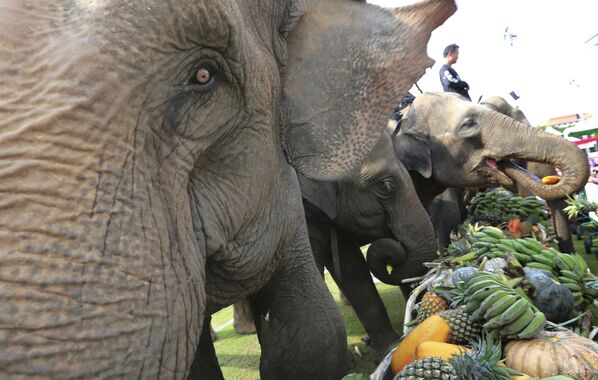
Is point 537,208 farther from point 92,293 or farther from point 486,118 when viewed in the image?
point 92,293

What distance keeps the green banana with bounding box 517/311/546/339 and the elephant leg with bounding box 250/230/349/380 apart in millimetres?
613

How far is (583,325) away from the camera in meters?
1.94

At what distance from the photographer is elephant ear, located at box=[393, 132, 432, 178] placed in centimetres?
425

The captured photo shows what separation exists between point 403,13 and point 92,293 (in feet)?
3.91

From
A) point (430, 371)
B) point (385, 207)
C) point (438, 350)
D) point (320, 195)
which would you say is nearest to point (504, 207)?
point (385, 207)

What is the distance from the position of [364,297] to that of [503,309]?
1825 millimetres

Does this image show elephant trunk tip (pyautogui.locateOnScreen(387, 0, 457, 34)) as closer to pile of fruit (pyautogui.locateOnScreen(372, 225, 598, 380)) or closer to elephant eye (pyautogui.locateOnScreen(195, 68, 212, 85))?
elephant eye (pyautogui.locateOnScreen(195, 68, 212, 85))

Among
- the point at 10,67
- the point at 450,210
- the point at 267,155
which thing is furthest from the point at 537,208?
the point at 10,67

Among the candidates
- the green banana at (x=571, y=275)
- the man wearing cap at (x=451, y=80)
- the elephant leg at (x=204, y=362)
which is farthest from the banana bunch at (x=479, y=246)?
the man wearing cap at (x=451, y=80)

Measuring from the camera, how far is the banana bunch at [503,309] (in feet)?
5.55

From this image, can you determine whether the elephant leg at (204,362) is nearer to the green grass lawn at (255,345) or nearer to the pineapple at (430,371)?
the pineapple at (430,371)

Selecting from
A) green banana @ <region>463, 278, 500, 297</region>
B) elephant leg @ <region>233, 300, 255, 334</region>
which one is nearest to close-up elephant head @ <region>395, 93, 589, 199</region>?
elephant leg @ <region>233, 300, 255, 334</region>

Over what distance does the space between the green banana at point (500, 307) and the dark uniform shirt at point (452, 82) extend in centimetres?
442

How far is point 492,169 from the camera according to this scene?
165 inches
